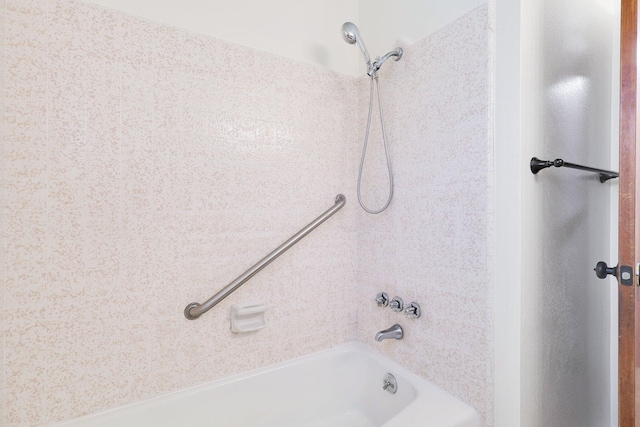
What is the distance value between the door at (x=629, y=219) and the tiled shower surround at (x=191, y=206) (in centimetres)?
34

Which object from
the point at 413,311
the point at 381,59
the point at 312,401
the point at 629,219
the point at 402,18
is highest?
the point at 402,18

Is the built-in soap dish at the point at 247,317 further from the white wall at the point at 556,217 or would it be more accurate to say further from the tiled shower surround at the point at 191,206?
the white wall at the point at 556,217

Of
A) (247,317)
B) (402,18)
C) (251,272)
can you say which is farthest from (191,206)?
(402,18)

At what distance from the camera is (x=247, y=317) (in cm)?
130

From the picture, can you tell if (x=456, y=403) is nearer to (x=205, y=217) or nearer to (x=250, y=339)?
(x=250, y=339)

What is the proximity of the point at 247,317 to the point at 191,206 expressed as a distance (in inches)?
20.0

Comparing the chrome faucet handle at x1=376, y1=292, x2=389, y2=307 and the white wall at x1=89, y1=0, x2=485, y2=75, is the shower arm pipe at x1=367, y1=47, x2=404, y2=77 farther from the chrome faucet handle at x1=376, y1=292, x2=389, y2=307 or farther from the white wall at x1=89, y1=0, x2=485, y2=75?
the chrome faucet handle at x1=376, y1=292, x2=389, y2=307

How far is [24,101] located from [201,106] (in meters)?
0.53

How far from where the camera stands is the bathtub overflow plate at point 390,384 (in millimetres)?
1311

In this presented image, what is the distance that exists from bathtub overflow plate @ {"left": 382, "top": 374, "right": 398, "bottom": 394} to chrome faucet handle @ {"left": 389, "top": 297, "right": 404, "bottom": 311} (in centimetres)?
29

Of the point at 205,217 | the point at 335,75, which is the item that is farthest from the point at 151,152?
the point at 335,75

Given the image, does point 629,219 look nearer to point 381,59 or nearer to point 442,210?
point 442,210

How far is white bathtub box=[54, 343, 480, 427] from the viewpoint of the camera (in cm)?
107

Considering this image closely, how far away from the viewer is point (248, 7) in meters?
1.34
